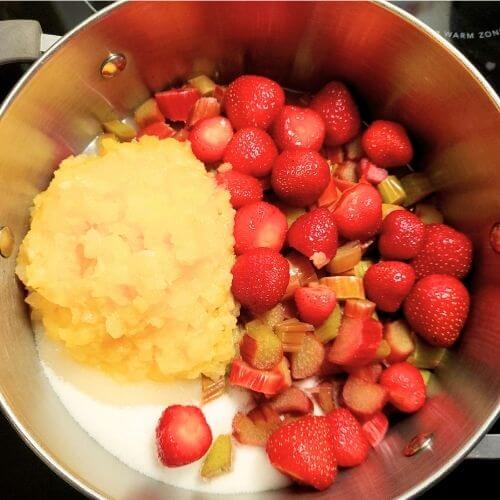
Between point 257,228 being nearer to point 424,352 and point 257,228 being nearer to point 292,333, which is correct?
point 292,333

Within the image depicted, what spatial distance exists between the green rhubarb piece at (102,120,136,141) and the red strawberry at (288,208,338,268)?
1.10ft

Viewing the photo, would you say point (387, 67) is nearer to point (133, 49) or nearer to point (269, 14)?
point (269, 14)

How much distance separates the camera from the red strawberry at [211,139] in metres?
1.09

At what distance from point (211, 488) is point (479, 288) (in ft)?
1.69

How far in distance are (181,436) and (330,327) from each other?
0.28 m

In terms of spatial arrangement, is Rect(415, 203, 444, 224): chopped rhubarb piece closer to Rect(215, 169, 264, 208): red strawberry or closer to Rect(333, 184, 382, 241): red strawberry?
Rect(333, 184, 382, 241): red strawberry

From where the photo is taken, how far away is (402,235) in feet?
3.41

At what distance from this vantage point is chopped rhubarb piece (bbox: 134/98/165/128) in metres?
1.14

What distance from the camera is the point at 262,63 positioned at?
1.15 metres

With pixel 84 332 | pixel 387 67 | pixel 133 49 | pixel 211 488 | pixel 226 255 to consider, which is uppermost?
pixel 387 67

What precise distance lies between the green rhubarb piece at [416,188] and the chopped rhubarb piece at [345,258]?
0.43 feet

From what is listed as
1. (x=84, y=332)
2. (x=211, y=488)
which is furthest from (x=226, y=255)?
(x=211, y=488)

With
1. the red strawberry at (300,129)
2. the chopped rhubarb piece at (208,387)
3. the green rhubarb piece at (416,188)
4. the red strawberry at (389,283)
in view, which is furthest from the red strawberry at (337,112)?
the chopped rhubarb piece at (208,387)

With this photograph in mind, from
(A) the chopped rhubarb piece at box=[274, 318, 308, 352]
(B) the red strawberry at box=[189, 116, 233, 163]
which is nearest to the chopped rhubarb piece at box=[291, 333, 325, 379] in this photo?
(A) the chopped rhubarb piece at box=[274, 318, 308, 352]
